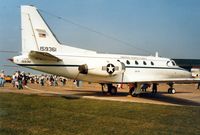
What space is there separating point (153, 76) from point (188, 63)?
274ft

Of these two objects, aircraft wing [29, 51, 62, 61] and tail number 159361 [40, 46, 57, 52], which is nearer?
aircraft wing [29, 51, 62, 61]

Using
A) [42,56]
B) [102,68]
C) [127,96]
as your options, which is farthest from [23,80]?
[42,56]

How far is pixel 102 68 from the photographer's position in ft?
83.0

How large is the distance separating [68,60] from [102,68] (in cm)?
300

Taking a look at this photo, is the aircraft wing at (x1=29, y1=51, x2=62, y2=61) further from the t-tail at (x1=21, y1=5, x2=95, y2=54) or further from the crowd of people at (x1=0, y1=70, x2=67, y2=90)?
the crowd of people at (x1=0, y1=70, x2=67, y2=90)

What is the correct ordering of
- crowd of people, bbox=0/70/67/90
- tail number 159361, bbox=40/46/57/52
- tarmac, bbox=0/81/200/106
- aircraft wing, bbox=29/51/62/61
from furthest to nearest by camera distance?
1. crowd of people, bbox=0/70/67/90
2. tail number 159361, bbox=40/46/57/52
3. tarmac, bbox=0/81/200/106
4. aircraft wing, bbox=29/51/62/61

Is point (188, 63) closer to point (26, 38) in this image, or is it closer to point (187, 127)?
point (26, 38)

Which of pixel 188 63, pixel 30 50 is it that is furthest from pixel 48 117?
pixel 188 63

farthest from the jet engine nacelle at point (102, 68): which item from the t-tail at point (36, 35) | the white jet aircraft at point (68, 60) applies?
the t-tail at point (36, 35)

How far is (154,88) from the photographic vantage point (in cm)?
3353

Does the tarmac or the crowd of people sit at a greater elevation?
the crowd of people

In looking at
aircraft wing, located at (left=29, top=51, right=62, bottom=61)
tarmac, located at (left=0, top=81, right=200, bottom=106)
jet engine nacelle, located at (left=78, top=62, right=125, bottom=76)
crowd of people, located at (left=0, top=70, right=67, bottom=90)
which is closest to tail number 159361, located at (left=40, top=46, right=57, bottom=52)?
aircraft wing, located at (left=29, top=51, right=62, bottom=61)

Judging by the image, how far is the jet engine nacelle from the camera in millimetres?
24697

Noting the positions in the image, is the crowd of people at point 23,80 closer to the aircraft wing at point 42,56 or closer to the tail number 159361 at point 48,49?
the tail number 159361 at point 48,49
